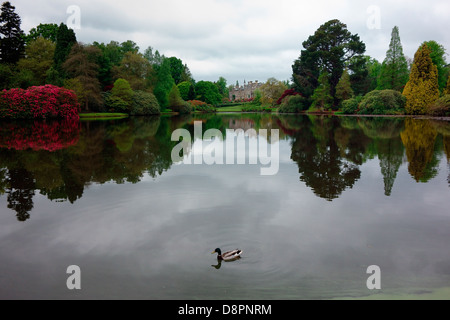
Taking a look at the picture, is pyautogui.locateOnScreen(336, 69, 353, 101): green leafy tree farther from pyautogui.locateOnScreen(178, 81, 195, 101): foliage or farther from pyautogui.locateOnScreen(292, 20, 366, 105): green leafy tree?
pyautogui.locateOnScreen(178, 81, 195, 101): foliage

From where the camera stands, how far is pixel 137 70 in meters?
60.5

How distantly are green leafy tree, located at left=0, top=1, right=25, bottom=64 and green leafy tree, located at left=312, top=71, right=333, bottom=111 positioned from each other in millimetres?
48920

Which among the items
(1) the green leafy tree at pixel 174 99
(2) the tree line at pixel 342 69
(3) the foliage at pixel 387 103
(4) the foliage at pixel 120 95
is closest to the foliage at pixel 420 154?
(3) the foliage at pixel 387 103

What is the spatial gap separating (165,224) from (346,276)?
3.97 metres

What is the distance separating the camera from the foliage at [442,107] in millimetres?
39556

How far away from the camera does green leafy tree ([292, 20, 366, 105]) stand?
→ 58.8 meters

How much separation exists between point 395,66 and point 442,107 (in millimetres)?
19098

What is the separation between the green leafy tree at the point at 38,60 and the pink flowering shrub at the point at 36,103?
29.9 ft

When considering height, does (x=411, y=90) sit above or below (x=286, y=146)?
above
